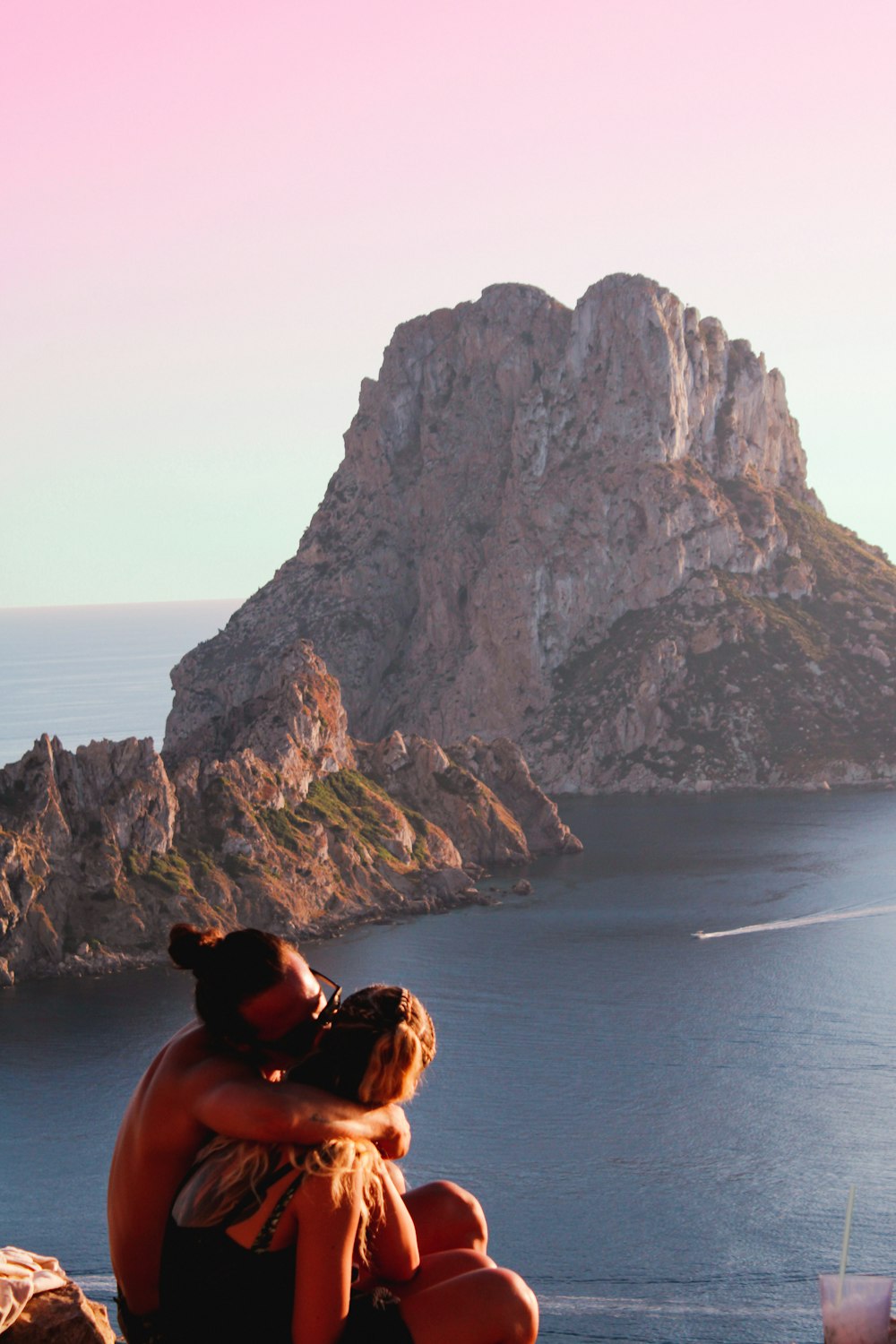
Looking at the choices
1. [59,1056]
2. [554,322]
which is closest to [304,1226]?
[59,1056]

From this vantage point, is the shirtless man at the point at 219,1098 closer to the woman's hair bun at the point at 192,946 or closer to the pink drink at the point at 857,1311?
the woman's hair bun at the point at 192,946

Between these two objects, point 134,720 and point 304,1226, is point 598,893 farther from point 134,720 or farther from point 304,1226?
point 134,720

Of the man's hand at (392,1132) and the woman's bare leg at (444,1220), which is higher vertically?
the man's hand at (392,1132)

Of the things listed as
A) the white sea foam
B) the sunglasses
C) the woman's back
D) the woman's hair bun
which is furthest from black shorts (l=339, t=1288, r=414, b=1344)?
the white sea foam

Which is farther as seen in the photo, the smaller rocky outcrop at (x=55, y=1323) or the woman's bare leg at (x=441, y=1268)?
the smaller rocky outcrop at (x=55, y=1323)

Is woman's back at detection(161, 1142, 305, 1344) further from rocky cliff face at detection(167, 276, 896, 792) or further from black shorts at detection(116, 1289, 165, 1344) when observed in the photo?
rocky cliff face at detection(167, 276, 896, 792)

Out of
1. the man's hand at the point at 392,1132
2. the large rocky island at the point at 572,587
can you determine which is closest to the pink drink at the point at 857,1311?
the man's hand at the point at 392,1132

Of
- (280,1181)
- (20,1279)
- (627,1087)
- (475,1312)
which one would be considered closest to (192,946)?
(280,1181)
